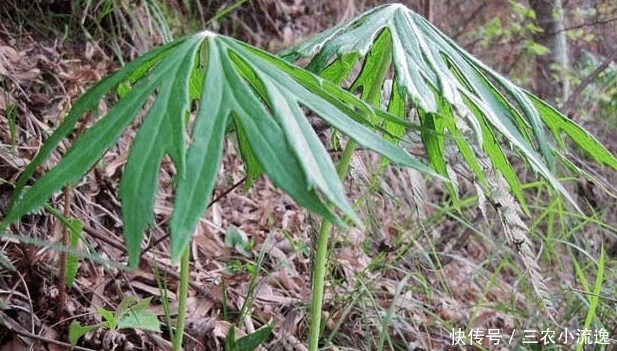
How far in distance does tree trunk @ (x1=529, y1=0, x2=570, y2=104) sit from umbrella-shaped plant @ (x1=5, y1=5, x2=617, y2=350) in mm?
1688

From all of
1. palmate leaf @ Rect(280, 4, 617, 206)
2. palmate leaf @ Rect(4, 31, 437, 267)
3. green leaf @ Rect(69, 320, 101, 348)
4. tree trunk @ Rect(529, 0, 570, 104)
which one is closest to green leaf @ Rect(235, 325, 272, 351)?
green leaf @ Rect(69, 320, 101, 348)

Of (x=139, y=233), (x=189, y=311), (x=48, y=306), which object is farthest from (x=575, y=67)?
(x=139, y=233)

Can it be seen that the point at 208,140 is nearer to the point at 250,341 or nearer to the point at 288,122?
the point at 288,122

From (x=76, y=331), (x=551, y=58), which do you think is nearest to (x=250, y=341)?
(x=76, y=331)

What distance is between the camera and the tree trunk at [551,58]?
95.4 inches

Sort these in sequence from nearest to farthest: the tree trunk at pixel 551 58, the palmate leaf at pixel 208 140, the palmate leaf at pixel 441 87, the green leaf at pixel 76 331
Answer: the palmate leaf at pixel 208 140 < the palmate leaf at pixel 441 87 < the green leaf at pixel 76 331 < the tree trunk at pixel 551 58

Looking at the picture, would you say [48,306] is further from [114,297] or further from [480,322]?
[480,322]

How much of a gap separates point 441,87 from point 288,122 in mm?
162

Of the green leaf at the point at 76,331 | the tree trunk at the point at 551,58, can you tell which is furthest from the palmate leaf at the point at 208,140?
the tree trunk at the point at 551,58

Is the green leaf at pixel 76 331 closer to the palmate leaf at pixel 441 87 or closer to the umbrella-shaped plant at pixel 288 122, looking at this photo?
the umbrella-shaped plant at pixel 288 122

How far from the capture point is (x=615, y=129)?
2.53 m

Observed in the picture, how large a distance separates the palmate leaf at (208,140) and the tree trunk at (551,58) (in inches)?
75.3

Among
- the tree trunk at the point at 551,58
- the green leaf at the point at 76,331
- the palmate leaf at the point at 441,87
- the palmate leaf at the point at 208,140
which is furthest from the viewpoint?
the tree trunk at the point at 551,58

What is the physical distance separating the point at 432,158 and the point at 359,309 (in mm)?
575
